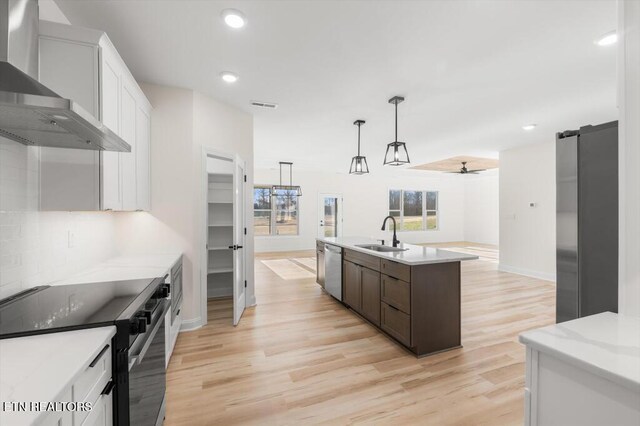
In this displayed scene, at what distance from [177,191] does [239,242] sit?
936mm

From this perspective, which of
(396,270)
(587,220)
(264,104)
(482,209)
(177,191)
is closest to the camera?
(587,220)

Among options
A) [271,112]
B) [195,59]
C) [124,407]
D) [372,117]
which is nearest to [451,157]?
[372,117]

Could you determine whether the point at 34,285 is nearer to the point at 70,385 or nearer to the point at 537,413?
the point at 70,385

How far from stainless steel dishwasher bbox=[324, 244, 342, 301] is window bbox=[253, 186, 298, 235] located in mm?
5197

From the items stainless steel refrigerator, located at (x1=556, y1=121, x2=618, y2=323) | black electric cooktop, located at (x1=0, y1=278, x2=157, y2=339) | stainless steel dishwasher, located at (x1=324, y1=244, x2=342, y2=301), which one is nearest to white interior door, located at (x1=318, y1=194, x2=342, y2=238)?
stainless steel dishwasher, located at (x1=324, y1=244, x2=342, y2=301)

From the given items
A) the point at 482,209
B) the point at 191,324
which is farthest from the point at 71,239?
the point at 482,209

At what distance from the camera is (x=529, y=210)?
5.94 metres

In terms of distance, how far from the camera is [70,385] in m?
0.82

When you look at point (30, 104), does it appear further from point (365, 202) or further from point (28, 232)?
point (365, 202)

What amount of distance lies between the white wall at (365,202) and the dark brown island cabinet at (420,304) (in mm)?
6685

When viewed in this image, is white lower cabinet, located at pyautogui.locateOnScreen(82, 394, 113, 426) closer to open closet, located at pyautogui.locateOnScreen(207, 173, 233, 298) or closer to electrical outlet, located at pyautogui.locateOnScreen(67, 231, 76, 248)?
electrical outlet, located at pyautogui.locateOnScreen(67, 231, 76, 248)

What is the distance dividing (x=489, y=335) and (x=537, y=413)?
2.61 meters

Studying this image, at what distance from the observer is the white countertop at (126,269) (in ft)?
6.56

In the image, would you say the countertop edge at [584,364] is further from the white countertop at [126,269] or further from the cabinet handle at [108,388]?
the white countertop at [126,269]
